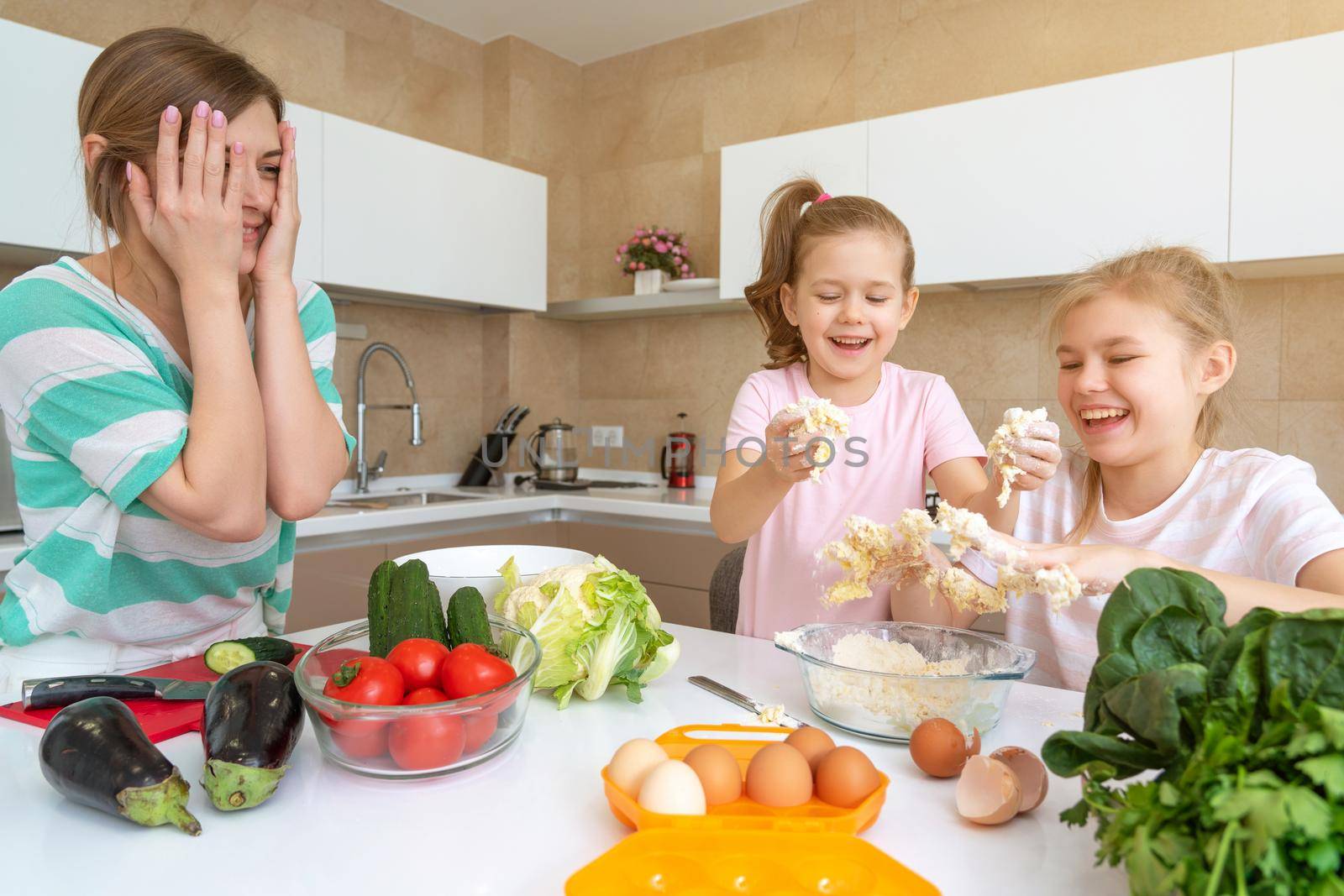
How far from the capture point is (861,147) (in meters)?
3.04

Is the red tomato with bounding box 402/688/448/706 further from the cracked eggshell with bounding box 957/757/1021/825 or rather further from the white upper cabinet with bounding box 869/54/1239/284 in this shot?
the white upper cabinet with bounding box 869/54/1239/284

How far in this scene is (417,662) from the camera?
0.88 m

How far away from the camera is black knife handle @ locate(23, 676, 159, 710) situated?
959 millimetres

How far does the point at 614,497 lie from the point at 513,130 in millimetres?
1881

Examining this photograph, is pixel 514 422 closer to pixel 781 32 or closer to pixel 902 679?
pixel 781 32

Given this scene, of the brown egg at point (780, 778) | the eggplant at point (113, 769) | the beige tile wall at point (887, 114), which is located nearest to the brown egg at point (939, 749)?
the brown egg at point (780, 778)

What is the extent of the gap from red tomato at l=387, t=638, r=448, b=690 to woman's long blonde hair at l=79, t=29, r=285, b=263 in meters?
0.76

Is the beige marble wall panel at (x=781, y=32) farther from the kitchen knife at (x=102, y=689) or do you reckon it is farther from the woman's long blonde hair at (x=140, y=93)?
the kitchen knife at (x=102, y=689)

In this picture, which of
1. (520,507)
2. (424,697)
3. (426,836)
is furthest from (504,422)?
(426,836)

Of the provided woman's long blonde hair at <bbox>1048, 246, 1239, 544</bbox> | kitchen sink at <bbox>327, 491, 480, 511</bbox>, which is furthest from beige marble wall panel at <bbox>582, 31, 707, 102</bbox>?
woman's long blonde hair at <bbox>1048, 246, 1239, 544</bbox>

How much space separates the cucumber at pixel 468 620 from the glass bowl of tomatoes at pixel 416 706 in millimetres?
87

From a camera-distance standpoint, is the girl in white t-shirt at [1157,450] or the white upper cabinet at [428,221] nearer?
the girl in white t-shirt at [1157,450]

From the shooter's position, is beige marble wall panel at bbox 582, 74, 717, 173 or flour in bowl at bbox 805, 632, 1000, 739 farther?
beige marble wall panel at bbox 582, 74, 717, 173

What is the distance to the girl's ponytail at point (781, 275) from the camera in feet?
5.65
